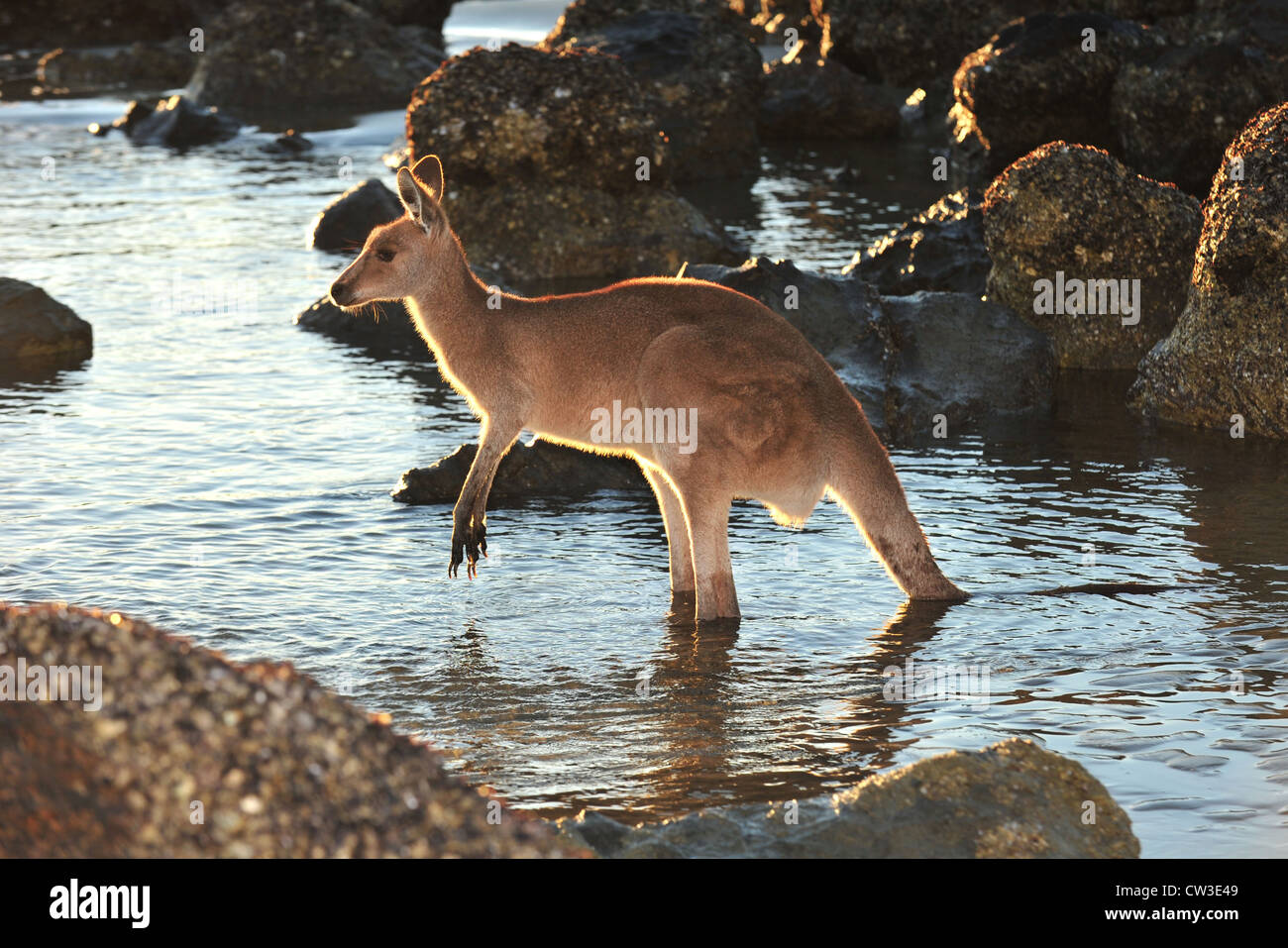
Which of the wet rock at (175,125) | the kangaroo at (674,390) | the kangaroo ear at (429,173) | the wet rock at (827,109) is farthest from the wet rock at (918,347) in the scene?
the wet rock at (175,125)

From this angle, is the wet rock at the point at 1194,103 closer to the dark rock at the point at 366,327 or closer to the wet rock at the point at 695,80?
the wet rock at the point at 695,80

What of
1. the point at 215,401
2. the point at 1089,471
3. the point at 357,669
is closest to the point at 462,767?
the point at 357,669

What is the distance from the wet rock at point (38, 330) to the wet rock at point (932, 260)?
749 centimetres

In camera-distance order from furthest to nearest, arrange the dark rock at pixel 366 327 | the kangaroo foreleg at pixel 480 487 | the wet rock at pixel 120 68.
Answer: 1. the wet rock at pixel 120 68
2. the dark rock at pixel 366 327
3. the kangaroo foreleg at pixel 480 487

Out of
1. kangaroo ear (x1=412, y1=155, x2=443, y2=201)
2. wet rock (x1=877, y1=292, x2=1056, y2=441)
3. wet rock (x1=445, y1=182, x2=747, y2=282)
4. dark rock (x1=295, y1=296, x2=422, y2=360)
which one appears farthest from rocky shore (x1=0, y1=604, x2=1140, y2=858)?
wet rock (x1=445, y1=182, x2=747, y2=282)

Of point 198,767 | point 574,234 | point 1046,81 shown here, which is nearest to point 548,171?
point 574,234

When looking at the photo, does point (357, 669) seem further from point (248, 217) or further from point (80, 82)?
point (80, 82)

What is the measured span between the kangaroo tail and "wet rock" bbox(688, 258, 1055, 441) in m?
4.00

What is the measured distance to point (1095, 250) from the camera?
1449cm

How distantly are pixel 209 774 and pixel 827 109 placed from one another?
27.3 m

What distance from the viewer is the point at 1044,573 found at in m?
9.34

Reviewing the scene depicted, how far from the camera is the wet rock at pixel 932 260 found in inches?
623

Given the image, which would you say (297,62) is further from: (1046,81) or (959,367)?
(959,367)
